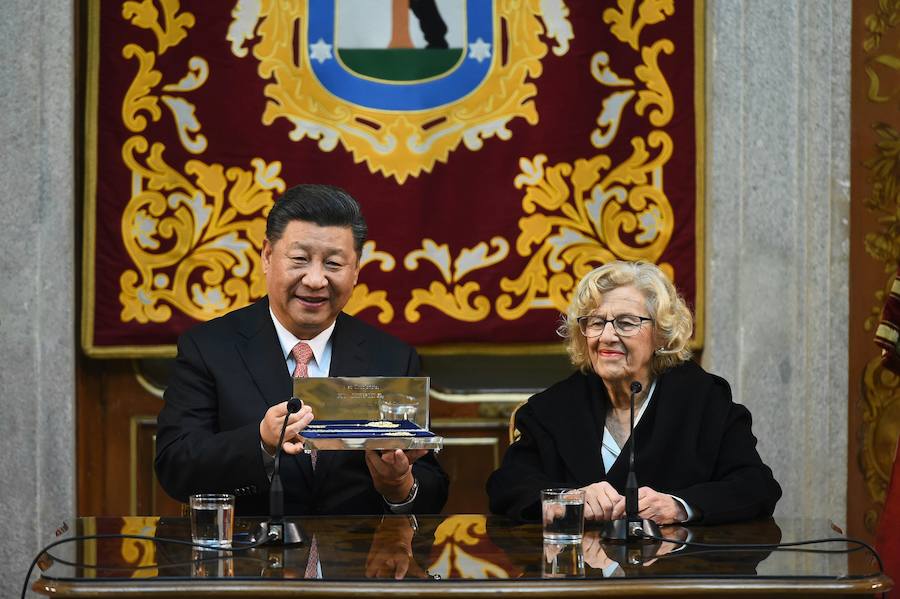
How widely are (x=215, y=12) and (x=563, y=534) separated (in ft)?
7.97

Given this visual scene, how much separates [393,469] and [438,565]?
0.54 m

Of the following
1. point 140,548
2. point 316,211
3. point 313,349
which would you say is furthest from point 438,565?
point 316,211

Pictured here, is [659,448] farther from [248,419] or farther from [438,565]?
[248,419]

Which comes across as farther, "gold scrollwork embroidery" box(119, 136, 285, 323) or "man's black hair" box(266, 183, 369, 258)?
"gold scrollwork embroidery" box(119, 136, 285, 323)

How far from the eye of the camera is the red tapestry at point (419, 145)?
4.09 meters

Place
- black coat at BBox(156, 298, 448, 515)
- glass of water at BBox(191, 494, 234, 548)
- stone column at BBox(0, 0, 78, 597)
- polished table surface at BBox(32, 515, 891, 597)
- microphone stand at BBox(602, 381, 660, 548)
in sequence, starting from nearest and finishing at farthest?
1. polished table surface at BBox(32, 515, 891, 597)
2. glass of water at BBox(191, 494, 234, 548)
3. microphone stand at BBox(602, 381, 660, 548)
4. black coat at BBox(156, 298, 448, 515)
5. stone column at BBox(0, 0, 78, 597)

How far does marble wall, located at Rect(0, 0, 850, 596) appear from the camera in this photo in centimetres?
402

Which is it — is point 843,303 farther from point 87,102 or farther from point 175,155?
point 87,102

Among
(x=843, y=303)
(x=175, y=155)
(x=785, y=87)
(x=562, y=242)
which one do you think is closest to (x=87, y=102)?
(x=175, y=155)

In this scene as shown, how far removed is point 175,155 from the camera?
13.4ft

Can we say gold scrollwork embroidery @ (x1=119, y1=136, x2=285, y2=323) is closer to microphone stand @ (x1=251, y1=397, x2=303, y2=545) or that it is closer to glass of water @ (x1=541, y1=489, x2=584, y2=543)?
microphone stand @ (x1=251, y1=397, x2=303, y2=545)

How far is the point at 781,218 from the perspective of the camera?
408 cm

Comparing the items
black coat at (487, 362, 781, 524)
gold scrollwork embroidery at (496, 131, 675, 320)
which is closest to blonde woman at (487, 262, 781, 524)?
black coat at (487, 362, 781, 524)

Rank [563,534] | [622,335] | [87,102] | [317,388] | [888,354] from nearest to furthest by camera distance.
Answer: [563,534] → [317,388] → [622,335] → [888,354] → [87,102]
